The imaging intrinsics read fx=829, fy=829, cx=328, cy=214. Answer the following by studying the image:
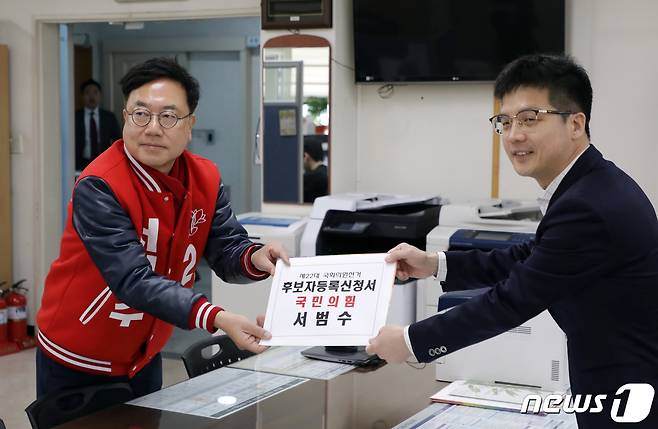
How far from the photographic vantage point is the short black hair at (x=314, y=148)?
16.3 feet

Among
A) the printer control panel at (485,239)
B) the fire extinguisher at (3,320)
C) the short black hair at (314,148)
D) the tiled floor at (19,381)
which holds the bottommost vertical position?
the tiled floor at (19,381)

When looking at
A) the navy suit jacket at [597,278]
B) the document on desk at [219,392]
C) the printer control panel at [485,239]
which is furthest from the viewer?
the printer control panel at [485,239]

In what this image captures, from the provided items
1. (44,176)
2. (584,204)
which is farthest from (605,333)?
(44,176)

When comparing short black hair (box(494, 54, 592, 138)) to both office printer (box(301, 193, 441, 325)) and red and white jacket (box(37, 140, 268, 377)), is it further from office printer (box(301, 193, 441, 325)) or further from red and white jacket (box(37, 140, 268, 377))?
office printer (box(301, 193, 441, 325))

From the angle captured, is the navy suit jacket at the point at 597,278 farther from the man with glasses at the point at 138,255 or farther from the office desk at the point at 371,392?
the man with glasses at the point at 138,255

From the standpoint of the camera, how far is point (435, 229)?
4.04 metres

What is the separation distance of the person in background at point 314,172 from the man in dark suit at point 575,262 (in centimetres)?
299

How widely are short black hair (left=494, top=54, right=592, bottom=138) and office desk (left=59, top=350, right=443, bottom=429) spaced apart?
3.10 feet

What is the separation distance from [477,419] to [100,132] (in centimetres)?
626

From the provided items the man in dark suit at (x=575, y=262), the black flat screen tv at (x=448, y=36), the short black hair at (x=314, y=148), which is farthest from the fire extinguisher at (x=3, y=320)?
the man in dark suit at (x=575, y=262)

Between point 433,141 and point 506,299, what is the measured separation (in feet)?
10.5

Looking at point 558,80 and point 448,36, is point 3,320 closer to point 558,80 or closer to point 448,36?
point 448,36

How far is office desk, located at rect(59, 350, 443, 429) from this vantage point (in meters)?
2.14

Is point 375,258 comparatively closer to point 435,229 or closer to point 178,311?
point 178,311
